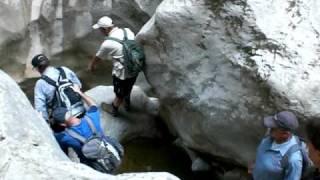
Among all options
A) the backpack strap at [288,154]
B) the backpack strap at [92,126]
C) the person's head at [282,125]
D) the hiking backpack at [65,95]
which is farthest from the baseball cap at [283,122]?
the hiking backpack at [65,95]

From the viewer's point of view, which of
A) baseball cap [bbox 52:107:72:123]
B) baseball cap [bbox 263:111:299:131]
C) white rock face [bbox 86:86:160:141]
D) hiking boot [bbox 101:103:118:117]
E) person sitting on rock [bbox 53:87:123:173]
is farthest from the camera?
hiking boot [bbox 101:103:118:117]

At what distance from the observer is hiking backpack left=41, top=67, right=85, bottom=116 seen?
7.43 metres

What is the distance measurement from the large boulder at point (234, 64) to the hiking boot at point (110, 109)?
1.36 metres

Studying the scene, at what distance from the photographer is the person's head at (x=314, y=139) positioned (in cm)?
711

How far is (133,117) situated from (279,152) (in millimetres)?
4364

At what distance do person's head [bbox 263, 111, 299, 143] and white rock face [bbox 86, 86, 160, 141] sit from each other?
409 cm

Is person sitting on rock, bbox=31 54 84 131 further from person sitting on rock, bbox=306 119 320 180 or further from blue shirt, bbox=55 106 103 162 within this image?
person sitting on rock, bbox=306 119 320 180

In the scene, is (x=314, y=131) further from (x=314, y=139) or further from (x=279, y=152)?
(x=279, y=152)

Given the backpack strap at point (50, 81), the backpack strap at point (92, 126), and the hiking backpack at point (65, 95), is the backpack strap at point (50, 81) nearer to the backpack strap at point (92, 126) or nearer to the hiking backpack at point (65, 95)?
the hiking backpack at point (65, 95)

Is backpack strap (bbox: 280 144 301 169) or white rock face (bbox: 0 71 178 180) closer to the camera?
white rock face (bbox: 0 71 178 180)

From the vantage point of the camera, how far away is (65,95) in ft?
24.5

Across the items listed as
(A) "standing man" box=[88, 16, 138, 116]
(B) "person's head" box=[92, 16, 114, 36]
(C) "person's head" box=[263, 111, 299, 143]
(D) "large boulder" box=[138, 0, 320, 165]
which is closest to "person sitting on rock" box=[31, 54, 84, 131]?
(D) "large boulder" box=[138, 0, 320, 165]

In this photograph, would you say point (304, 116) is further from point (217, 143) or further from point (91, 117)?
point (91, 117)

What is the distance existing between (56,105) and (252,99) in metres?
2.17
